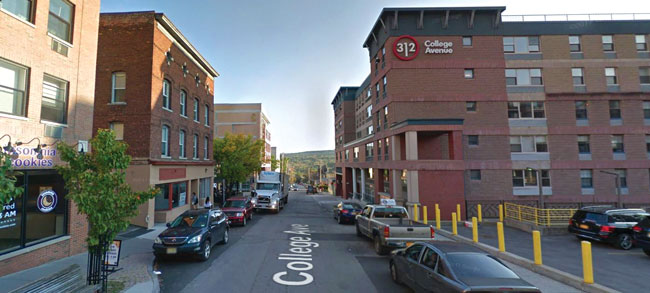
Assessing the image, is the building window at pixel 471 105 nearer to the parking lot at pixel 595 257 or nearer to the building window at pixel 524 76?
the building window at pixel 524 76

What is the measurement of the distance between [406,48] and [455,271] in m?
21.3

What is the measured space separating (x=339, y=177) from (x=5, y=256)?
47.0 m

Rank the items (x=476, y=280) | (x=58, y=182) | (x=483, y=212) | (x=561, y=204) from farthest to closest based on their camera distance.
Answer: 1. (x=561, y=204)
2. (x=483, y=212)
3. (x=58, y=182)
4. (x=476, y=280)

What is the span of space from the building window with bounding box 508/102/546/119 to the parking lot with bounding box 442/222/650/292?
1152 cm

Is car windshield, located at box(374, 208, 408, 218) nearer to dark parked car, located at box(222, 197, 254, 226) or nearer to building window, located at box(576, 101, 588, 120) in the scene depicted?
dark parked car, located at box(222, 197, 254, 226)

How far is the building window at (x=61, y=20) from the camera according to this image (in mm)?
10117

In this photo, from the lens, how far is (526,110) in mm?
23375

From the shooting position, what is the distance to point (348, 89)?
46.7 meters

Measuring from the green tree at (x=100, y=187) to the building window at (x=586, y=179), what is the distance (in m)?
30.0

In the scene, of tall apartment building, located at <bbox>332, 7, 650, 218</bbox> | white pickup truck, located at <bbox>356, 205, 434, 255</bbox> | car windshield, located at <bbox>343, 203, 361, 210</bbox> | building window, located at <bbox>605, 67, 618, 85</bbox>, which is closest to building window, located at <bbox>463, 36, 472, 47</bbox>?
tall apartment building, located at <bbox>332, 7, 650, 218</bbox>

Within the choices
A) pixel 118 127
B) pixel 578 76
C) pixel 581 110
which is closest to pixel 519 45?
pixel 578 76

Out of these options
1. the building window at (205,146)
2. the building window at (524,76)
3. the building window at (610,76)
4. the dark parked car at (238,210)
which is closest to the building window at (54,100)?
the dark parked car at (238,210)

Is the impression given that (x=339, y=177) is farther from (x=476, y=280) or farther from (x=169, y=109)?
(x=476, y=280)

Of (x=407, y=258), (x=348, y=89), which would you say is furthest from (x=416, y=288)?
(x=348, y=89)
